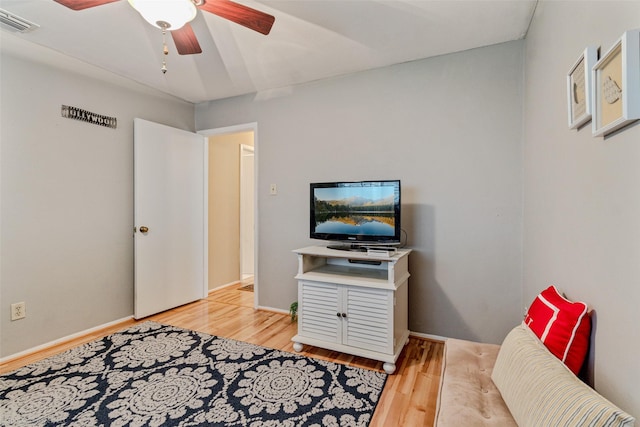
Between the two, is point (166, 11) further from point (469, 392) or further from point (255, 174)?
point (469, 392)

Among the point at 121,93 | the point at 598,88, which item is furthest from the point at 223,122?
the point at 598,88

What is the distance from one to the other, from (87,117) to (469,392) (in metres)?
3.52

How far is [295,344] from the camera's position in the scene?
7.80 feet

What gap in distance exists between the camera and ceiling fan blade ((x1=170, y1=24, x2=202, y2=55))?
1745 millimetres

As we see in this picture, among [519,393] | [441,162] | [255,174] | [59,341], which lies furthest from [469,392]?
[59,341]

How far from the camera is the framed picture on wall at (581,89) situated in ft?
3.34

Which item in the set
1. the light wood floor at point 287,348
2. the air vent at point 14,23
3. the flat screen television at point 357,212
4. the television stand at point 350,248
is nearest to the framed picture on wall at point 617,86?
the flat screen television at point 357,212

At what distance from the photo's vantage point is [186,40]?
72.8 inches

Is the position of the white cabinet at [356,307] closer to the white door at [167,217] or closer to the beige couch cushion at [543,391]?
the beige couch cushion at [543,391]

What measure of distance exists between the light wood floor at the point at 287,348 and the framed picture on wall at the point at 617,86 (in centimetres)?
157

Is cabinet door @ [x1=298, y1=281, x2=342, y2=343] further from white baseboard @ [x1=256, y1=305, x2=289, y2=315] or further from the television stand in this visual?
white baseboard @ [x1=256, y1=305, x2=289, y2=315]

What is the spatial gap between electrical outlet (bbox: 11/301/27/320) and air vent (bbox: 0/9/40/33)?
78.5 inches

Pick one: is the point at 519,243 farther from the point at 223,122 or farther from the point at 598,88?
the point at 223,122

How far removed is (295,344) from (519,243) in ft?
6.19
